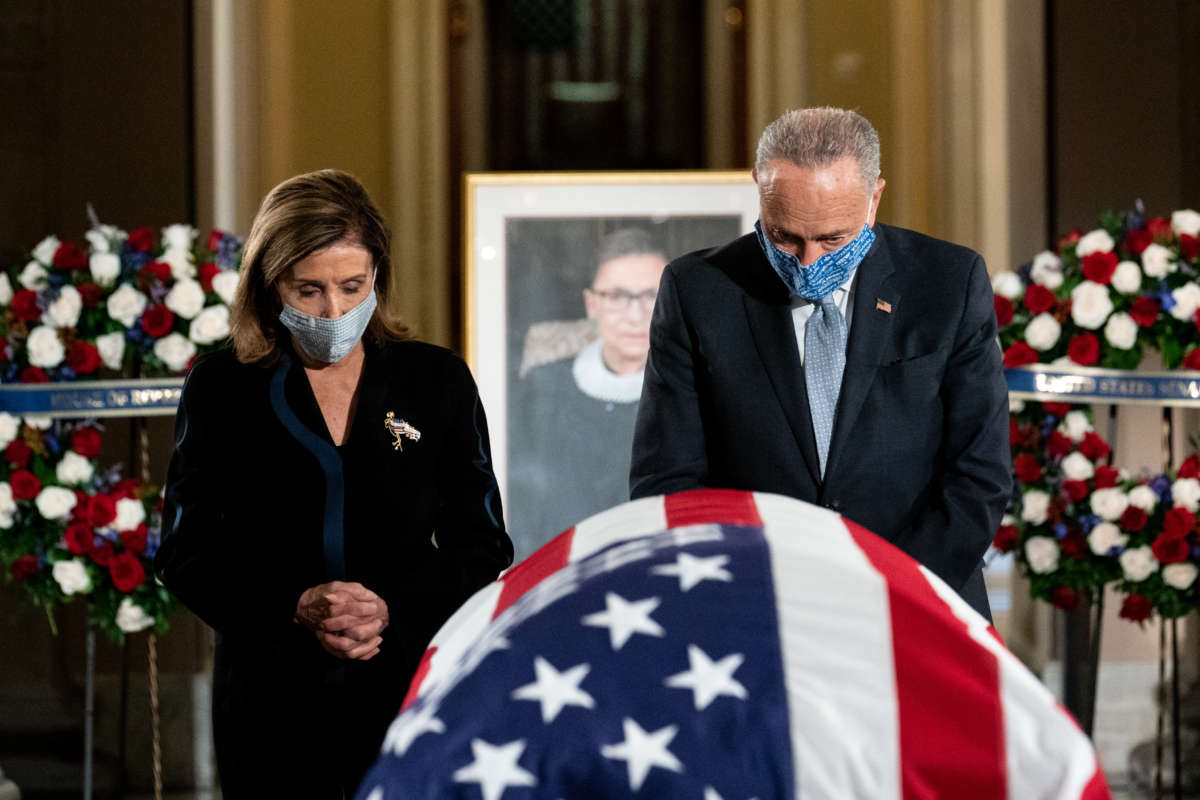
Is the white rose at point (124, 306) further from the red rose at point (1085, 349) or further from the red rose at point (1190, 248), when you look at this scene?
the red rose at point (1190, 248)

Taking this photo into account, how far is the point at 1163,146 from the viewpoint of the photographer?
4512 millimetres

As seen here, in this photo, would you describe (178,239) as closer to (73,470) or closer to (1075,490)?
(73,470)

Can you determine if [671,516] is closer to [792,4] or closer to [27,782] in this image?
[27,782]

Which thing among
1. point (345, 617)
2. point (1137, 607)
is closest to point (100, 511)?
point (345, 617)

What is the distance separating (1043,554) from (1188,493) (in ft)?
1.43

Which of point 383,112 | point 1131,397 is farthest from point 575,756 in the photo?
point 383,112

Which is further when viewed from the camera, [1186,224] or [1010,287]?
[1010,287]

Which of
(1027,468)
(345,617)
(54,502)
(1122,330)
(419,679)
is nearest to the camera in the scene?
(419,679)

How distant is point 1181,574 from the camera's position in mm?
3596

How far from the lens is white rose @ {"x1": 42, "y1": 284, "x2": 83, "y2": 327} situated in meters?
3.54

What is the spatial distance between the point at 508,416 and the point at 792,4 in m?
2.11

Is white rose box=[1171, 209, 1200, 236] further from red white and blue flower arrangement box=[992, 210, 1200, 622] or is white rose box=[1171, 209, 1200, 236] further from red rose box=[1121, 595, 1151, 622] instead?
red rose box=[1121, 595, 1151, 622]

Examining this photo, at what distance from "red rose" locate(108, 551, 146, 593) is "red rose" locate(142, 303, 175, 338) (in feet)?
1.98

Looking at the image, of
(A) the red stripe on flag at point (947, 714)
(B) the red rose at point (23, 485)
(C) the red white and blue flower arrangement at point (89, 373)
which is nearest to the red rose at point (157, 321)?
(C) the red white and blue flower arrangement at point (89, 373)
